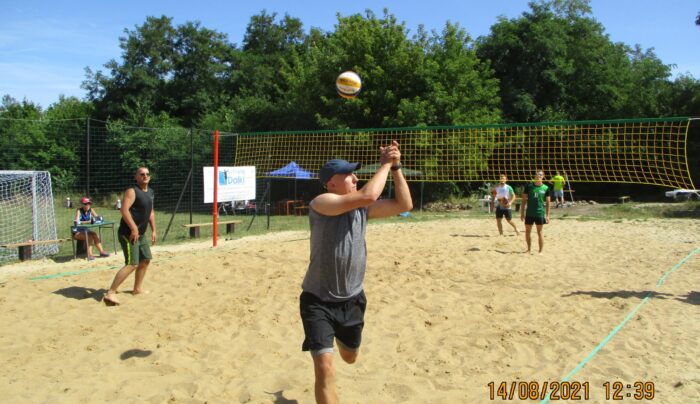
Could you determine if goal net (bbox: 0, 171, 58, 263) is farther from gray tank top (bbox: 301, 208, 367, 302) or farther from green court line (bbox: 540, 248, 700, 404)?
green court line (bbox: 540, 248, 700, 404)

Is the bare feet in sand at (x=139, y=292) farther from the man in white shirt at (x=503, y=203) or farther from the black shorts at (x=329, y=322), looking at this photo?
the man in white shirt at (x=503, y=203)

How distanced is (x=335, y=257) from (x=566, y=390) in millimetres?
1904

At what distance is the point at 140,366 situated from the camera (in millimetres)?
4211

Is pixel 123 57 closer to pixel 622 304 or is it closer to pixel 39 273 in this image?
pixel 39 273

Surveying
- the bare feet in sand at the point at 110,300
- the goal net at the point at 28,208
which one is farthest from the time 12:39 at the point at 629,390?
the goal net at the point at 28,208

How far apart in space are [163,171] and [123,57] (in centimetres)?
1652

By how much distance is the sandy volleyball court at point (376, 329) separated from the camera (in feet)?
12.6

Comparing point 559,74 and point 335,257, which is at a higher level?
point 559,74

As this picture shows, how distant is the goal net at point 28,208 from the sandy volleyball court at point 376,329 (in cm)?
121

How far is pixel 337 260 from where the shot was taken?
3068 millimetres

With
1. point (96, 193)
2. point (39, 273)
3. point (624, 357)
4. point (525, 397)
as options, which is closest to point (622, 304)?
point (624, 357)

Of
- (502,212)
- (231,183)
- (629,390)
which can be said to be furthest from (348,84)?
(502,212)

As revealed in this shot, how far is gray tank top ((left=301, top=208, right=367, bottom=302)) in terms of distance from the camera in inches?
121

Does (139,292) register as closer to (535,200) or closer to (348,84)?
(348,84)
